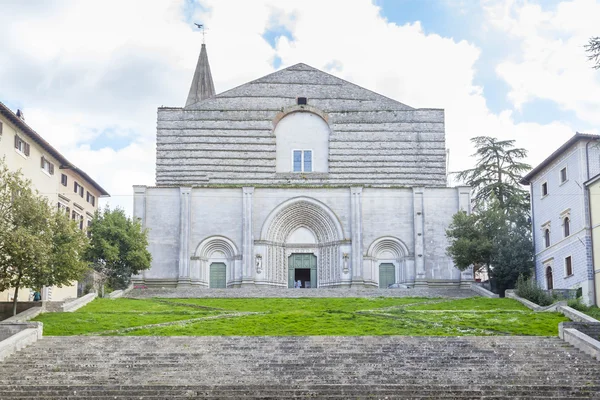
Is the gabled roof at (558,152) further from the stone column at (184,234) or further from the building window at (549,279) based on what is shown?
the stone column at (184,234)

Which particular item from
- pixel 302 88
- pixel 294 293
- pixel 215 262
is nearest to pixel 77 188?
pixel 215 262

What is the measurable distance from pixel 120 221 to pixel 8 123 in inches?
272

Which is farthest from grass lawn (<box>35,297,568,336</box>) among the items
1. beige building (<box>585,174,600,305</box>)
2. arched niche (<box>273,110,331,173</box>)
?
arched niche (<box>273,110,331,173</box>)

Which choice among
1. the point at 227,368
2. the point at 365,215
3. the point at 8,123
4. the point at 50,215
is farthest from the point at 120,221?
the point at 227,368

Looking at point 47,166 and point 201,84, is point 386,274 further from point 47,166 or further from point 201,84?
point 201,84

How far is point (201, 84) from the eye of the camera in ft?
210

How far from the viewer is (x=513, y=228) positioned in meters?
46.8

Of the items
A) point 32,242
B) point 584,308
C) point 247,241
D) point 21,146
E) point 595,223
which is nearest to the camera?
point 32,242

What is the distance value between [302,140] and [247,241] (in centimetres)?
Result: 735

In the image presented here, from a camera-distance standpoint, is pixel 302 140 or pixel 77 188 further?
pixel 302 140

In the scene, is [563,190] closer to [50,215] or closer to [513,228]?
[513,228]

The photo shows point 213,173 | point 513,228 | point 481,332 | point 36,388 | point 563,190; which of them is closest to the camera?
point 36,388

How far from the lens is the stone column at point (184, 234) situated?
49906 mm

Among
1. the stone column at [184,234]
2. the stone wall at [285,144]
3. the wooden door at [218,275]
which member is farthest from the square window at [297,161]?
the wooden door at [218,275]
